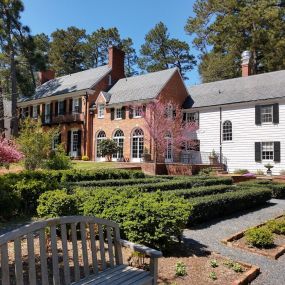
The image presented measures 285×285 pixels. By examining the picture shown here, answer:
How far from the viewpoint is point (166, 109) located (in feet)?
88.5

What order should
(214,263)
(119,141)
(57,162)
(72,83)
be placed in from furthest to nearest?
(72,83) → (119,141) → (57,162) → (214,263)

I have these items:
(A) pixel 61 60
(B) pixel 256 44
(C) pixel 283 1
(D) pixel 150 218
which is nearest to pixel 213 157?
(B) pixel 256 44

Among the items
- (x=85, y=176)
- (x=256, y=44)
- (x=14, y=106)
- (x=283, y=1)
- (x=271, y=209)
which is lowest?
(x=271, y=209)

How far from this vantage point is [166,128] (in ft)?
82.2

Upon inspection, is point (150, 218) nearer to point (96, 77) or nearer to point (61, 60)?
point (96, 77)

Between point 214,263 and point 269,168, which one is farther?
point 269,168

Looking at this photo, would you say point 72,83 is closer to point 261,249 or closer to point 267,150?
point 267,150

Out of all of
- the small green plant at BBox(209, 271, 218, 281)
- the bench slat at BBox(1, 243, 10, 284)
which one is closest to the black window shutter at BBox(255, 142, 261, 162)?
the small green plant at BBox(209, 271, 218, 281)

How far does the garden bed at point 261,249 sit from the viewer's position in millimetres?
6543

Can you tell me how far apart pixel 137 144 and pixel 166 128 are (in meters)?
3.96

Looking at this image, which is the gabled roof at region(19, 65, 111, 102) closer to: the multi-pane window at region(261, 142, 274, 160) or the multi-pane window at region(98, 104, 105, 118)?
the multi-pane window at region(98, 104, 105, 118)

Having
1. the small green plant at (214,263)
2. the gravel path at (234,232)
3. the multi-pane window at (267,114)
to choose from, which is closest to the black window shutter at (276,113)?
the multi-pane window at (267,114)

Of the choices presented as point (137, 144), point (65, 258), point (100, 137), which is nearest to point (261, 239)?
point (65, 258)

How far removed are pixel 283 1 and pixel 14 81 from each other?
31684 millimetres
